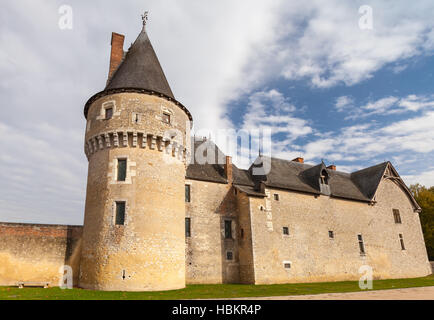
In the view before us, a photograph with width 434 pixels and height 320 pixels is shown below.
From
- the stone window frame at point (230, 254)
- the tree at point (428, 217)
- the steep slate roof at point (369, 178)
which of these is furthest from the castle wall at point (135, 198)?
the tree at point (428, 217)

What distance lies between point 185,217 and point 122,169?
22.0 feet

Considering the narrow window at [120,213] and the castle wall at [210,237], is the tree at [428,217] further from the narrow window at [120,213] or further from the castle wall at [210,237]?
the narrow window at [120,213]

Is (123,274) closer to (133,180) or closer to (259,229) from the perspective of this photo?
(133,180)

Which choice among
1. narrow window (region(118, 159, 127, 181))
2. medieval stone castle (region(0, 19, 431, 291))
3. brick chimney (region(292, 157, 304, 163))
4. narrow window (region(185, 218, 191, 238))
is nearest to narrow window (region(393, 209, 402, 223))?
medieval stone castle (region(0, 19, 431, 291))

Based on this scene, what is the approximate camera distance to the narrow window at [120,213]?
15086mm

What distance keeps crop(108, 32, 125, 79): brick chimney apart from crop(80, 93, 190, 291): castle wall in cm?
373

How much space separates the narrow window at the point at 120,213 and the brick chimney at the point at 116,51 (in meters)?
9.01

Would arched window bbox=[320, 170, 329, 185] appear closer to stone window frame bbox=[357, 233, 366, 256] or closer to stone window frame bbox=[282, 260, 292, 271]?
stone window frame bbox=[357, 233, 366, 256]

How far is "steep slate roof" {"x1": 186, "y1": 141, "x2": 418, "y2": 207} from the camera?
917 inches

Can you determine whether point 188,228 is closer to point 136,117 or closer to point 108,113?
point 136,117

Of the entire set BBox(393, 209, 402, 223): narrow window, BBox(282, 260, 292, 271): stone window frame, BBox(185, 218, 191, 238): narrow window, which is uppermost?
BBox(393, 209, 402, 223): narrow window

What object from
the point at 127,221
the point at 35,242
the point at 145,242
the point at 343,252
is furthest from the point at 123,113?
the point at 343,252
